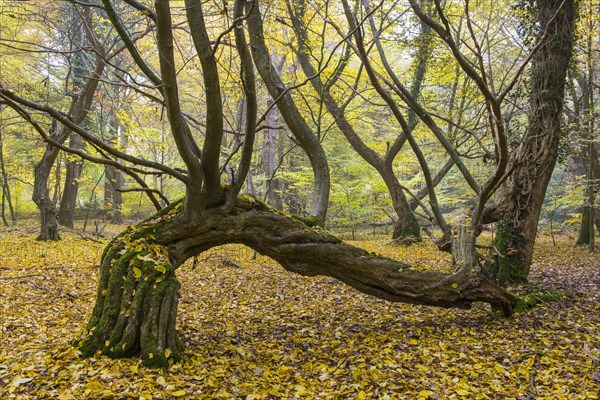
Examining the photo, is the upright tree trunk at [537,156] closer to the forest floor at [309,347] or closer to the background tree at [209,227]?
the forest floor at [309,347]

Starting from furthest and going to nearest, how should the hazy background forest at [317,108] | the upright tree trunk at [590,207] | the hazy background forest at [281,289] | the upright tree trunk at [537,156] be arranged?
the upright tree trunk at [590,207], the hazy background forest at [317,108], the upright tree trunk at [537,156], the hazy background forest at [281,289]

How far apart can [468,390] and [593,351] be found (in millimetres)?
1454

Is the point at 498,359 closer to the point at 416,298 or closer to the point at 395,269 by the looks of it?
the point at 416,298

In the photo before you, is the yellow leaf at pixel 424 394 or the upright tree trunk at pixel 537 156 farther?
the upright tree trunk at pixel 537 156

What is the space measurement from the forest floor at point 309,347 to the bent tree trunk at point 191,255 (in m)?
0.21

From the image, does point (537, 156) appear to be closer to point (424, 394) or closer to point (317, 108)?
point (424, 394)

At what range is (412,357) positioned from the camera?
3.67 metres

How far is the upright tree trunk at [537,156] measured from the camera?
573cm

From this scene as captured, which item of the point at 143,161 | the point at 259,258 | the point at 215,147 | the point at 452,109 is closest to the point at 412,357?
the point at 215,147

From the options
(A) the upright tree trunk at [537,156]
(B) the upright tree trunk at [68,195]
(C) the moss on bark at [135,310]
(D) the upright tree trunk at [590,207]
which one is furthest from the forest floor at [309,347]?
(B) the upright tree trunk at [68,195]

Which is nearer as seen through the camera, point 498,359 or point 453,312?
point 498,359

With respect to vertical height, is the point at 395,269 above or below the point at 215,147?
below

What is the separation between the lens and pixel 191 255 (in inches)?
162

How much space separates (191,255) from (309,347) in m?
1.54
